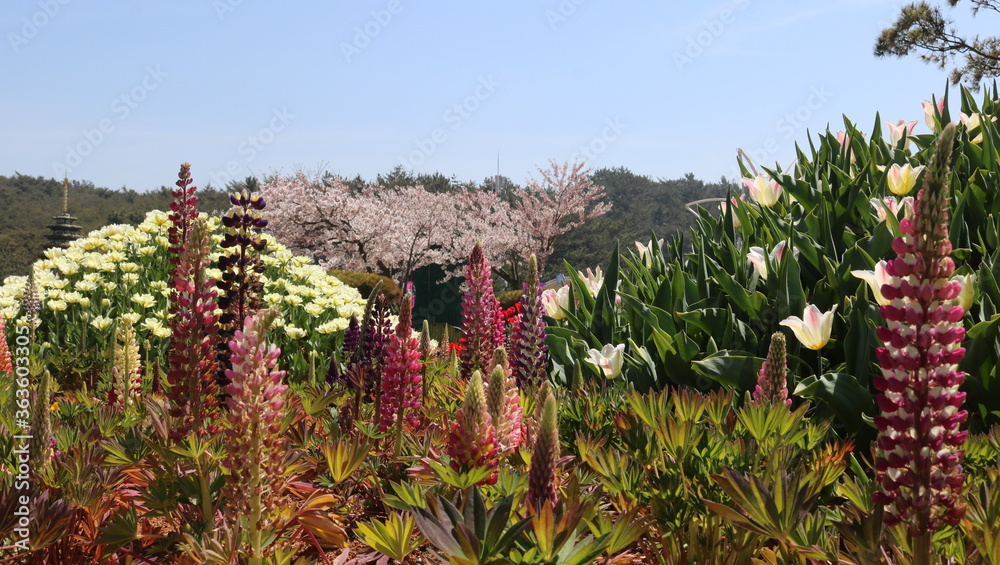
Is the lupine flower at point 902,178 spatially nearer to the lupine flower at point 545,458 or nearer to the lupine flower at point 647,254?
the lupine flower at point 647,254

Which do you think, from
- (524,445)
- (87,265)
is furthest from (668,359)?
(87,265)

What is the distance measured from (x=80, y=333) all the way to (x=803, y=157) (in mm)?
6367

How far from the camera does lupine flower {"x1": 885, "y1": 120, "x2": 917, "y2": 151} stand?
418 cm

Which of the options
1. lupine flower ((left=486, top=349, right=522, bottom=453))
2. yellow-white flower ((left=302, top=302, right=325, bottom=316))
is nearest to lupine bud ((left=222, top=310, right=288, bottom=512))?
lupine flower ((left=486, top=349, right=522, bottom=453))

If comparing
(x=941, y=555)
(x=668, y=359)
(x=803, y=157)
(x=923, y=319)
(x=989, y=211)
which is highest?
(x=803, y=157)

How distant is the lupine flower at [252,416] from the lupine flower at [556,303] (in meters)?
2.33

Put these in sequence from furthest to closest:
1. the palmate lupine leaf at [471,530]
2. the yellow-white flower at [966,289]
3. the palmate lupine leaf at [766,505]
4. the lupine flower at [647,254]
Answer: the lupine flower at [647,254] → the yellow-white flower at [966,289] → the palmate lupine leaf at [766,505] → the palmate lupine leaf at [471,530]

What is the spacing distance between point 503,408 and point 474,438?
0.70 ft

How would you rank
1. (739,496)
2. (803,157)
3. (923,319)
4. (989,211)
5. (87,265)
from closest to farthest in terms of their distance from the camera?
(923,319), (739,496), (989,211), (803,157), (87,265)

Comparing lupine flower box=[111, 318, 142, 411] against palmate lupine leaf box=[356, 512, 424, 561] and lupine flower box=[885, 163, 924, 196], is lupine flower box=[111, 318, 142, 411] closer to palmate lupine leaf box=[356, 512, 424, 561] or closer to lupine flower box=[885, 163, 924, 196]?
palmate lupine leaf box=[356, 512, 424, 561]

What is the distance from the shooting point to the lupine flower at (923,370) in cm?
121

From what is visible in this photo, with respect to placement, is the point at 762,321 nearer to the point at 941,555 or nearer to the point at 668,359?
the point at 668,359

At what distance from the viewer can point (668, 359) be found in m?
2.88

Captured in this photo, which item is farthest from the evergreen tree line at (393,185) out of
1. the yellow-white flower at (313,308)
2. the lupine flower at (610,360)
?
the lupine flower at (610,360)
